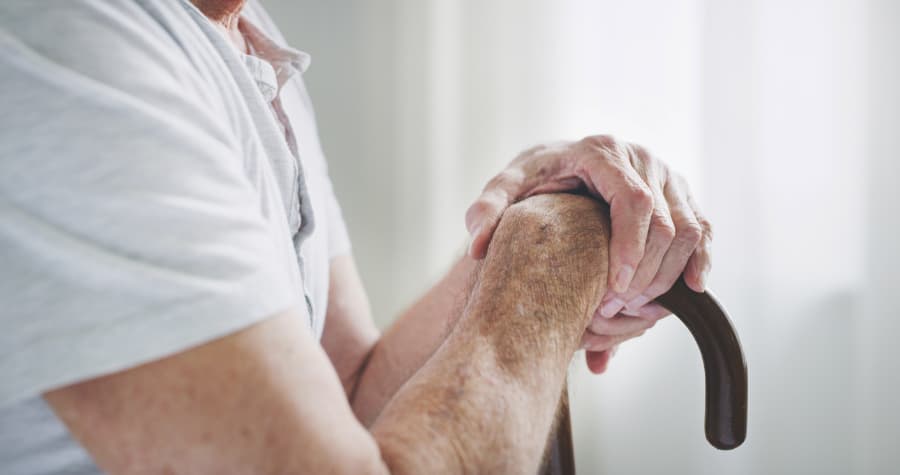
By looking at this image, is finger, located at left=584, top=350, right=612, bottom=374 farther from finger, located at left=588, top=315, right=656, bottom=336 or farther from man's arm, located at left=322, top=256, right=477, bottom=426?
man's arm, located at left=322, top=256, right=477, bottom=426

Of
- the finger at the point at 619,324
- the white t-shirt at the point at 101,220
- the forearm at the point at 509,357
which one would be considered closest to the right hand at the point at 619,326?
the finger at the point at 619,324

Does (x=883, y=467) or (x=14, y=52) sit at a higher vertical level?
(x=14, y=52)

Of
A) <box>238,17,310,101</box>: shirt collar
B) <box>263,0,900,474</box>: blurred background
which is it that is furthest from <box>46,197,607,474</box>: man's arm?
<box>263,0,900,474</box>: blurred background

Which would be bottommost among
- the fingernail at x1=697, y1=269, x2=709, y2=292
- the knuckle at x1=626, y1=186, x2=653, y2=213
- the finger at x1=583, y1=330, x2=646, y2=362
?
the finger at x1=583, y1=330, x2=646, y2=362

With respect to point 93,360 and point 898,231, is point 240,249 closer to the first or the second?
point 93,360

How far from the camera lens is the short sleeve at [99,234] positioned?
0.95ft

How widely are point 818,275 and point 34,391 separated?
5.15ft

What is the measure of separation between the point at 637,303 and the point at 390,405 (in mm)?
282

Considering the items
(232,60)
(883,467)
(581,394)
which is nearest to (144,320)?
(232,60)

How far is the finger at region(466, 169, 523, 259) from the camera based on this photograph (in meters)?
0.55

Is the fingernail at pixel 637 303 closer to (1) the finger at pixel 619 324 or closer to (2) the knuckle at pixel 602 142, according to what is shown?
(1) the finger at pixel 619 324

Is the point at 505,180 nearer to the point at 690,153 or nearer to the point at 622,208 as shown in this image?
the point at 622,208

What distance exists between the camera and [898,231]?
1.38 m

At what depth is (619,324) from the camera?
2.02 feet
